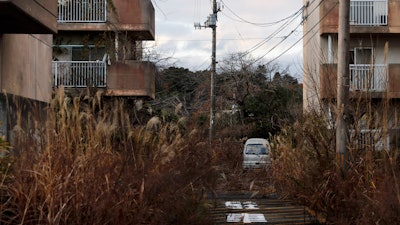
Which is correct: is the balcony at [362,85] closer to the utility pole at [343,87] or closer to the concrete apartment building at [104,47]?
the utility pole at [343,87]

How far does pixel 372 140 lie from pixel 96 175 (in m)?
5.58

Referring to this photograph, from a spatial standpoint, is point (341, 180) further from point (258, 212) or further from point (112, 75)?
point (112, 75)

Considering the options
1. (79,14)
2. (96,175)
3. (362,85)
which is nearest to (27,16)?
(96,175)

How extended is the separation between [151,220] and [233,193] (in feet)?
31.1

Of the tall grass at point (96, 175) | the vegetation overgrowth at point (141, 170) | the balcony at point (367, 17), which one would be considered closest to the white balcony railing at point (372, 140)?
the vegetation overgrowth at point (141, 170)

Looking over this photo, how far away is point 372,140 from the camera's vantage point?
1048 cm

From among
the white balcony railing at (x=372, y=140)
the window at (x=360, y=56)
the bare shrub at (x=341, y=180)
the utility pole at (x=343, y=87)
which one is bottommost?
the bare shrub at (x=341, y=180)

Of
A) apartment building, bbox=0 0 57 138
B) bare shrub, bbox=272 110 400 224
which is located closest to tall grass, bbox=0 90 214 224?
apartment building, bbox=0 0 57 138

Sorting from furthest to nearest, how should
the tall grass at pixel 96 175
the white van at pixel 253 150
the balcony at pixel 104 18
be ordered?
1. the white van at pixel 253 150
2. the balcony at pixel 104 18
3. the tall grass at pixel 96 175

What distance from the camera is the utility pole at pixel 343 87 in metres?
11.1

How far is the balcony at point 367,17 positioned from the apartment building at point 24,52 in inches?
517

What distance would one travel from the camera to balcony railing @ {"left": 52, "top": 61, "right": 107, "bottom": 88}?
24320 mm

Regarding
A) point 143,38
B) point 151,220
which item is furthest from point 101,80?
point 151,220

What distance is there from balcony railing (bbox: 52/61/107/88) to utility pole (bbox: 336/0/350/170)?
13635mm
